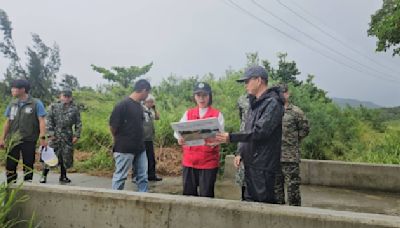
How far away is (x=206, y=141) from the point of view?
158 inches

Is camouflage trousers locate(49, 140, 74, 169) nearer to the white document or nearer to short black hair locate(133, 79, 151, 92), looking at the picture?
short black hair locate(133, 79, 151, 92)

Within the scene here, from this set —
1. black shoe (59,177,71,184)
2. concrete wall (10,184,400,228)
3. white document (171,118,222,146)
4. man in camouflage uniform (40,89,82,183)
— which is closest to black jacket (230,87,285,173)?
white document (171,118,222,146)

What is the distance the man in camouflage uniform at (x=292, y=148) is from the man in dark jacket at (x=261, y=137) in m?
1.06

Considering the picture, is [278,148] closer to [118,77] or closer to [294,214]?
[294,214]

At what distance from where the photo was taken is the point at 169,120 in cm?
1016

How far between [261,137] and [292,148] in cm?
143

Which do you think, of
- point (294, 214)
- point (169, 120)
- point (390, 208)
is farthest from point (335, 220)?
point (169, 120)

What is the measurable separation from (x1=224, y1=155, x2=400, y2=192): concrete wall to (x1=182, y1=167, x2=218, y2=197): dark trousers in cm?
357

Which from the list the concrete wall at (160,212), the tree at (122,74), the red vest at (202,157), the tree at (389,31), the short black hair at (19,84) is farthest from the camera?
the tree at (122,74)

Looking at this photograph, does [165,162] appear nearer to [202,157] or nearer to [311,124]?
[311,124]

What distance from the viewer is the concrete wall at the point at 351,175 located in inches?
294

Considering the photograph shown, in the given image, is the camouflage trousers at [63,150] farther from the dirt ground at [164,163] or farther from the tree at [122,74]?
the tree at [122,74]

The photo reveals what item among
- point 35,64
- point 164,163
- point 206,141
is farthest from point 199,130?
point 35,64

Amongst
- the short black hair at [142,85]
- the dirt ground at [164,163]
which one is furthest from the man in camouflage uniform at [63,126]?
the short black hair at [142,85]
